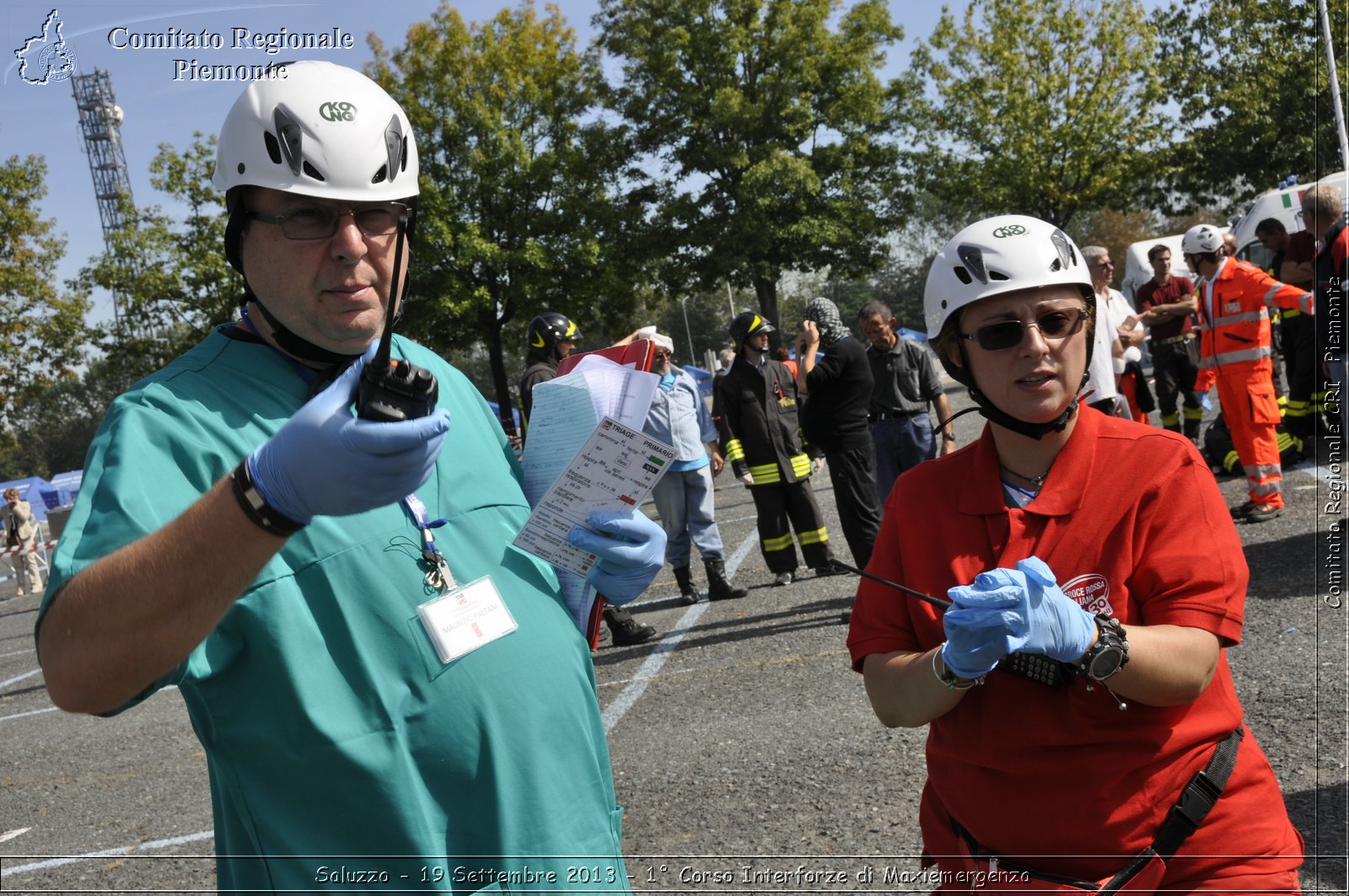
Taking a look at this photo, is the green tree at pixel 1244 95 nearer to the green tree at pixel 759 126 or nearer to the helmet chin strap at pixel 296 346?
the green tree at pixel 759 126

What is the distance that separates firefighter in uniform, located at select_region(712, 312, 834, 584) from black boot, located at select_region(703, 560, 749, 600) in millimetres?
397

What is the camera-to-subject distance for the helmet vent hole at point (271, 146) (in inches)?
72.6

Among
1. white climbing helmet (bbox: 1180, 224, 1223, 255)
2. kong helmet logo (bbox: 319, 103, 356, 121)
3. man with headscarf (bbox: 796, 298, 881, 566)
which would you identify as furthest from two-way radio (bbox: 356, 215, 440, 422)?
white climbing helmet (bbox: 1180, 224, 1223, 255)

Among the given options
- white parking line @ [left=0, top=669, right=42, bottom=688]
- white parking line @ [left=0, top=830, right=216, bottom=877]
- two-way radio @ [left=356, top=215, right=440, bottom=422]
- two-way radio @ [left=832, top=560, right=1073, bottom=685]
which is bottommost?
white parking line @ [left=0, top=669, right=42, bottom=688]

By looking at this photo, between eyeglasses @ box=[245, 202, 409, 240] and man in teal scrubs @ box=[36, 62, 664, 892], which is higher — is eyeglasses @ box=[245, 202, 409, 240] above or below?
above

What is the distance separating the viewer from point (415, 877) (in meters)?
1.75

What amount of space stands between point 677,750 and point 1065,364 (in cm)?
373

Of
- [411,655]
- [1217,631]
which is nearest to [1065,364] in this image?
[1217,631]

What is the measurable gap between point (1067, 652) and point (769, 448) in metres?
7.11

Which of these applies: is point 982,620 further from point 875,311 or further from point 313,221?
point 875,311

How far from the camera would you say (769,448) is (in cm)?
895

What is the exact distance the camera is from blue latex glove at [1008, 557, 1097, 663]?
1821 mm

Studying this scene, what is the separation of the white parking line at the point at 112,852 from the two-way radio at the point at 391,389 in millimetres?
4696

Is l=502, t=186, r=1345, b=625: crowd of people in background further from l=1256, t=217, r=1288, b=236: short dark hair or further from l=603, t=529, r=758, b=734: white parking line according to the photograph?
l=603, t=529, r=758, b=734: white parking line
